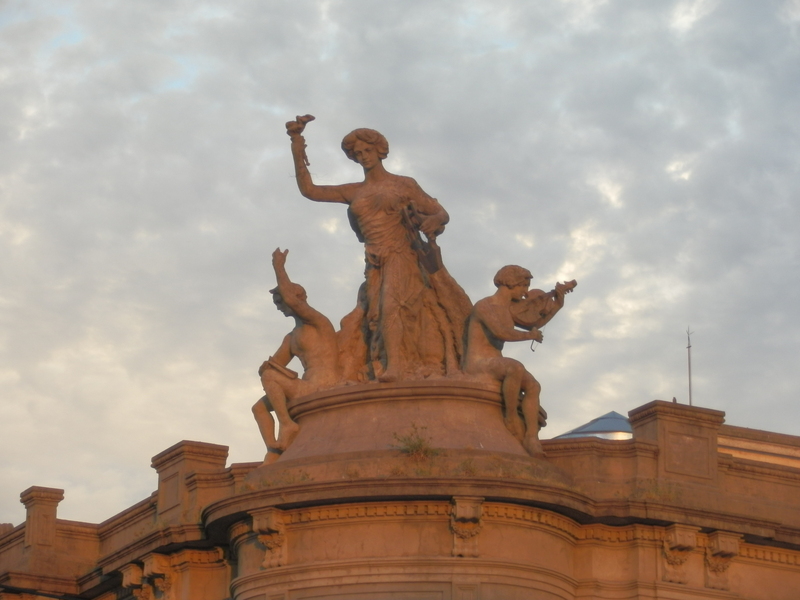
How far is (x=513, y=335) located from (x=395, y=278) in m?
2.15

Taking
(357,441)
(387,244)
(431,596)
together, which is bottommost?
(431,596)

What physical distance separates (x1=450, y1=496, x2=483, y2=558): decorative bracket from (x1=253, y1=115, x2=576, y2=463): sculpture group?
244 centimetres

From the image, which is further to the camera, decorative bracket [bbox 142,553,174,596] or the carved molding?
decorative bracket [bbox 142,553,174,596]

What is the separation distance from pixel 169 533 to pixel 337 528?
372cm

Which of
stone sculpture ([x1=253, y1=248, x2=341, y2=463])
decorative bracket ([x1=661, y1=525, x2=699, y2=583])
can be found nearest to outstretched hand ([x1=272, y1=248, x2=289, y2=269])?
stone sculpture ([x1=253, y1=248, x2=341, y2=463])

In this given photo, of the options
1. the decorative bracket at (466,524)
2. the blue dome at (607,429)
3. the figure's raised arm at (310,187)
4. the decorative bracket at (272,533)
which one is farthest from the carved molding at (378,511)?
the blue dome at (607,429)

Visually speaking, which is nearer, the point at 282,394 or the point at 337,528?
the point at 337,528

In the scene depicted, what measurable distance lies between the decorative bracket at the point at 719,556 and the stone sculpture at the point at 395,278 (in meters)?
4.88

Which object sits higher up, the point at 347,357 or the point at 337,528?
the point at 347,357

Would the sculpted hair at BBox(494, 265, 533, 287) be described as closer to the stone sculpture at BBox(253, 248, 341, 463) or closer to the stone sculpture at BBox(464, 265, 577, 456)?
the stone sculpture at BBox(464, 265, 577, 456)

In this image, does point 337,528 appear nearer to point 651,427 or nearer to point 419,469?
point 419,469

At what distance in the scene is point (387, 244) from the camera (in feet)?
118

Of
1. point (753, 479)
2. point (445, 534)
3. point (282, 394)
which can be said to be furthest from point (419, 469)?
point (753, 479)

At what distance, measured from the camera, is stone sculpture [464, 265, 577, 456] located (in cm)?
3441
